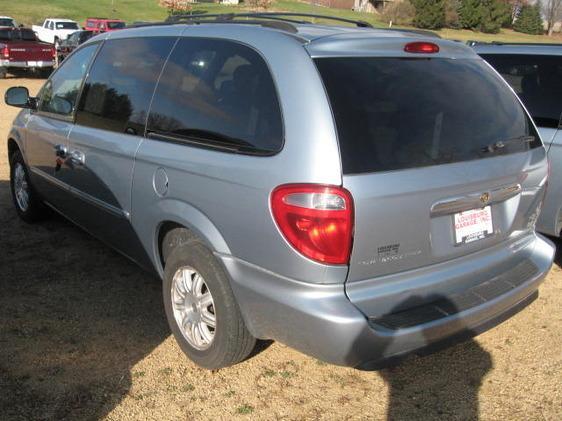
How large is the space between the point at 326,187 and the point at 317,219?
0.14 metres

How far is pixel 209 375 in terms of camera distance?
317 centimetres

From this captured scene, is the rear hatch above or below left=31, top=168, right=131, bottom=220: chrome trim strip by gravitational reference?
above

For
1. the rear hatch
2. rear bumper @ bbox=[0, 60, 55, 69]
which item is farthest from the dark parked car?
the rear hatch

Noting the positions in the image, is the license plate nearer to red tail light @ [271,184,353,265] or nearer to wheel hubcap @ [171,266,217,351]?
red tail light @ [271,184,353,265]

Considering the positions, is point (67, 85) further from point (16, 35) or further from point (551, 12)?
point (551, 12)

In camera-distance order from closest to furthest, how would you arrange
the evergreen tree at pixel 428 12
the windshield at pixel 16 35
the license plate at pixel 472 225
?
the license plate at pixel 472 225 < the windshield at pixel 16 35 < the evergreen tree at pixel 428 12

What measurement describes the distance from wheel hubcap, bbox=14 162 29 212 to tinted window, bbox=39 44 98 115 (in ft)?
2.82

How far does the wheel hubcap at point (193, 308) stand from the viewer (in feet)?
10.1

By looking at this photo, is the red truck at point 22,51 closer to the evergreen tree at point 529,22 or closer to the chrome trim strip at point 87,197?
the chrome trim strip at point 87,197


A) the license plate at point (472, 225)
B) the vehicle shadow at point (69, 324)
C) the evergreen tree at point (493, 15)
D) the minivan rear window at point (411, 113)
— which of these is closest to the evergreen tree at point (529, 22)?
the evergreen tree at point (493, 15)

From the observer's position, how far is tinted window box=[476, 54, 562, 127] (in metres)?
4.49

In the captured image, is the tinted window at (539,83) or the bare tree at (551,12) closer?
the tinted window at (539,83)

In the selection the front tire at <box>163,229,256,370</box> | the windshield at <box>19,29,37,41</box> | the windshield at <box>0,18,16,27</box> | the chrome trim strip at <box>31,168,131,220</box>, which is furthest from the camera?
the windshield at <box>0,18,16,27</box>

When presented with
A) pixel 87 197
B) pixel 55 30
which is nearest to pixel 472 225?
pixel 87 197
